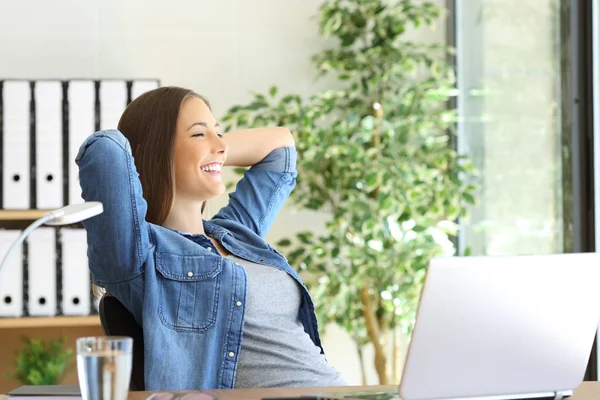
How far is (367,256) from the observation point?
3.13m

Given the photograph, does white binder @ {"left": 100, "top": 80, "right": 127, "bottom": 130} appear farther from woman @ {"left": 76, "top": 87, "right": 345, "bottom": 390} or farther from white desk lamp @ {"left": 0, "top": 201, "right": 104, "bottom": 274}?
white desk lamp @ {"left": 0, "top": 201, "right": 104, "bottom": 274}

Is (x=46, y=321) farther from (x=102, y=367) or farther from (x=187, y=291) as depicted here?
(x=102, y=367)

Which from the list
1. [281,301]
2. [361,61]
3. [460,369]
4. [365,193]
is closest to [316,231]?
[365,193]

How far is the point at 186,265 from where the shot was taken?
1651 mm

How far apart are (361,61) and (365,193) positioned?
494mm

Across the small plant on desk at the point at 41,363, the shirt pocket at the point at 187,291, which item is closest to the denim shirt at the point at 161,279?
the shirt pocket at the point at 187,291

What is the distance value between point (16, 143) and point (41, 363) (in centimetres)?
75

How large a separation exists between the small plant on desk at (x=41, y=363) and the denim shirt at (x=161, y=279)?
1542 mm

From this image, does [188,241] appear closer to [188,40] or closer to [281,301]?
[281,301]

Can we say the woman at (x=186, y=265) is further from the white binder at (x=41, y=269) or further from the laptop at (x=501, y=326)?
the white binder at (x=41, y=269)

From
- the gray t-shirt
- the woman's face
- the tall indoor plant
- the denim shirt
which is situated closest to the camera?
the denim shirt

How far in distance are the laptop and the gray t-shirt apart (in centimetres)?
43

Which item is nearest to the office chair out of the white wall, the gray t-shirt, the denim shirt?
the denim shirt

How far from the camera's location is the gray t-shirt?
1.66 meters
